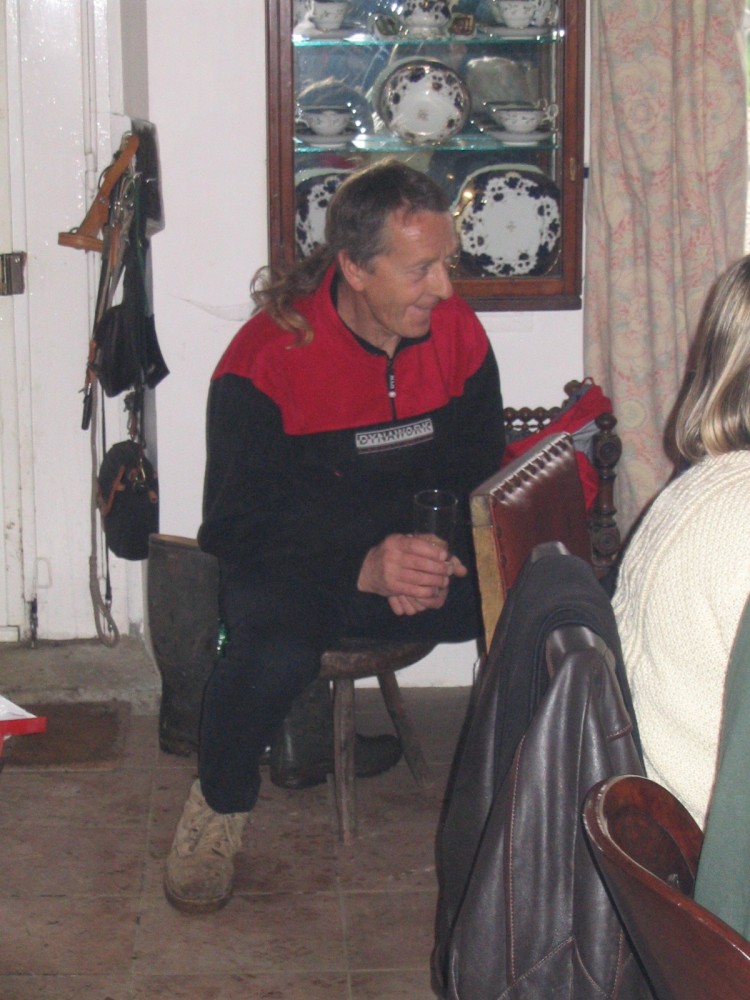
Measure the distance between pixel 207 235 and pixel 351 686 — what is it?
1.10 meters

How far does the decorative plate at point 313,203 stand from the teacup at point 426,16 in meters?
0.35

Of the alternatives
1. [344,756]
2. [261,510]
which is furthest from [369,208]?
[344,756]

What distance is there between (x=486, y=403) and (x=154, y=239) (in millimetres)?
872

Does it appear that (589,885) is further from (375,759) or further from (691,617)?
(375,759)

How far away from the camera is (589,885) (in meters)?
1.17

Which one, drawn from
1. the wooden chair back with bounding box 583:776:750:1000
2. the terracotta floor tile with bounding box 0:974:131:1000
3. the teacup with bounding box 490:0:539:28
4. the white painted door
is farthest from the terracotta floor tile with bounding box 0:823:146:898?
the teacup with bounding box 490:0:539:28

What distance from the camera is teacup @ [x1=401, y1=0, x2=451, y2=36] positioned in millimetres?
2750

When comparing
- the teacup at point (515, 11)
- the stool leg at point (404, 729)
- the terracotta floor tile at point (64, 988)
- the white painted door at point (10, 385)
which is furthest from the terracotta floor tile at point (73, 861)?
the teacup at point (515, 11)

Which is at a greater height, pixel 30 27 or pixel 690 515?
pixel 30 27

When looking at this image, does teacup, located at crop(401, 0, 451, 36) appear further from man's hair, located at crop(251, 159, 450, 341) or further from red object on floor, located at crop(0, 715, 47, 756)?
red object on floor, located at crop(0, 715, 47, 756)

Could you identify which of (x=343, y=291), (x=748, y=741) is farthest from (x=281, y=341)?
(x=748, y=741)

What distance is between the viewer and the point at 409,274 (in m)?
2.21

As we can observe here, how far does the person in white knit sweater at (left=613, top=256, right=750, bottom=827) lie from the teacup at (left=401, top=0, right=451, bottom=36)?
5.36ft

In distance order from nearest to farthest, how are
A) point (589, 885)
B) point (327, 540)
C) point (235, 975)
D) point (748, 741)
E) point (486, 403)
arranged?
1. point (748, 741)
2. point (589, 885)
3. point (235, 975)
4. point (327, 540)
5. point (486, 403)
